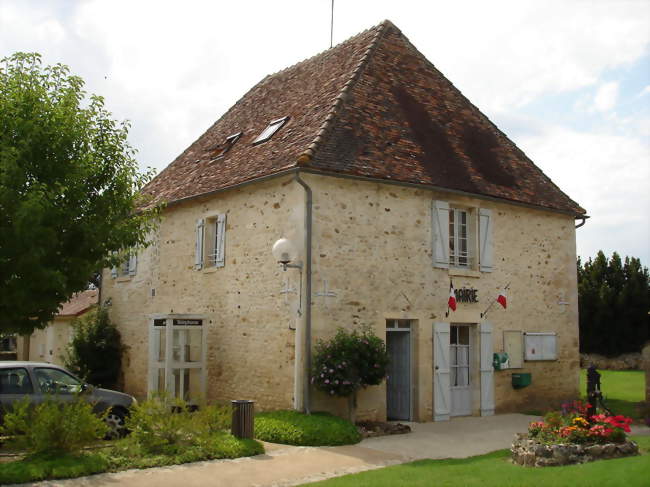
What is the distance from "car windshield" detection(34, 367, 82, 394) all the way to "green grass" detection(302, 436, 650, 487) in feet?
15.6

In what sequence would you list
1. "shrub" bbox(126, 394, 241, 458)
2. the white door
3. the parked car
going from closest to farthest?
"shrub" bbox(126, 394, 241, 458) < the parked car < the white door

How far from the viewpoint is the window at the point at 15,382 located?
34.9 ft

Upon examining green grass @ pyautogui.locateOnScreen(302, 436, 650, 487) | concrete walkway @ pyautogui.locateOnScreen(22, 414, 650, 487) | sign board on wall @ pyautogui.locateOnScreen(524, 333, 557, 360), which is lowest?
concrete walkway @ pyautogui.locateOnScreen(22, 414, 650, 487)

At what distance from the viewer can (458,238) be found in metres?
15.1

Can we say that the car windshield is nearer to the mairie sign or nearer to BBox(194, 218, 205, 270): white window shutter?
BBox(194, 218, 205, 270): white window shutter

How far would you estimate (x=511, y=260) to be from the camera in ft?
52.0

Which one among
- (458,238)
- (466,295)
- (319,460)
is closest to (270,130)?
(458,238)

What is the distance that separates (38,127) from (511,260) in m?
10.2

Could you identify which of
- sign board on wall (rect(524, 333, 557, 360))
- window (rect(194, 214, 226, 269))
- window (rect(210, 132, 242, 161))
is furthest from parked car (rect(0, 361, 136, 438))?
sign board on wall (rect(524, 333, 557, 360))

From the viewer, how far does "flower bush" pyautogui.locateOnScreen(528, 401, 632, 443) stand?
968cm

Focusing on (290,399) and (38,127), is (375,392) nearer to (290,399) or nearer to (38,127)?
Answer: (290,399)

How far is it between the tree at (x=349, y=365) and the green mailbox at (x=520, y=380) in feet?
14.4

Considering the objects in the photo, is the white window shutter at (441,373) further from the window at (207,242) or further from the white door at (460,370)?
the window at (207,242)

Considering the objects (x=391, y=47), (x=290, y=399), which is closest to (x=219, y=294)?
(x=290, y=399)
